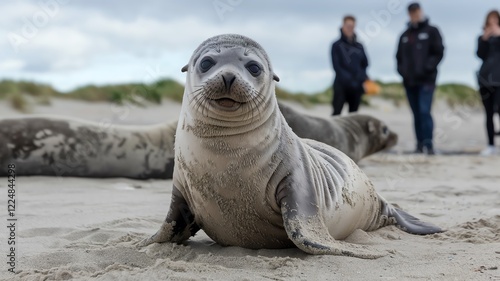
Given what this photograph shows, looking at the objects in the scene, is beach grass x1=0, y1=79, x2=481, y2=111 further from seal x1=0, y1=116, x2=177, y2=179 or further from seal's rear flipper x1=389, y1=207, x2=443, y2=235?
seal's rear flipper x1=389, y1=207, x2=443, y2=235

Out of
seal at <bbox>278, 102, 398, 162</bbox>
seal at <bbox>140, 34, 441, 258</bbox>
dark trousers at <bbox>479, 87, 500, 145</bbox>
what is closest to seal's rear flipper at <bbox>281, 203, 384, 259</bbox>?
seal at <bbox>140, 34, 441, 258</bbox>

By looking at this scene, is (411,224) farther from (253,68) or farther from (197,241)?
(253,68)

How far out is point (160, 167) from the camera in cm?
686

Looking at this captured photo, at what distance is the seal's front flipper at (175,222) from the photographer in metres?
3.63

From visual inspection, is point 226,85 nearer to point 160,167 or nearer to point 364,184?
point 364,184

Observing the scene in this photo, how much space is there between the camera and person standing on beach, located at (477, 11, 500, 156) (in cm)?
968

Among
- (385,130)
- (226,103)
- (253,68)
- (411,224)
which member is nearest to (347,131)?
(385,130)

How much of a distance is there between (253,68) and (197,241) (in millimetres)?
1004

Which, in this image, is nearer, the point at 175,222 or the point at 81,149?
the point at 175,222

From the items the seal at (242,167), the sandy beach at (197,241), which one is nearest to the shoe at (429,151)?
the sandy beach at (197,241)

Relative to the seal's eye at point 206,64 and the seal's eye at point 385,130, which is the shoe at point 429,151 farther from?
the seal's eye at point 206,64

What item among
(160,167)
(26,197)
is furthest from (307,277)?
(160,167)

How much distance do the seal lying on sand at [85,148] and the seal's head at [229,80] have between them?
3320 mm

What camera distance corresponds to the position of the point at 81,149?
6645 millimetres
